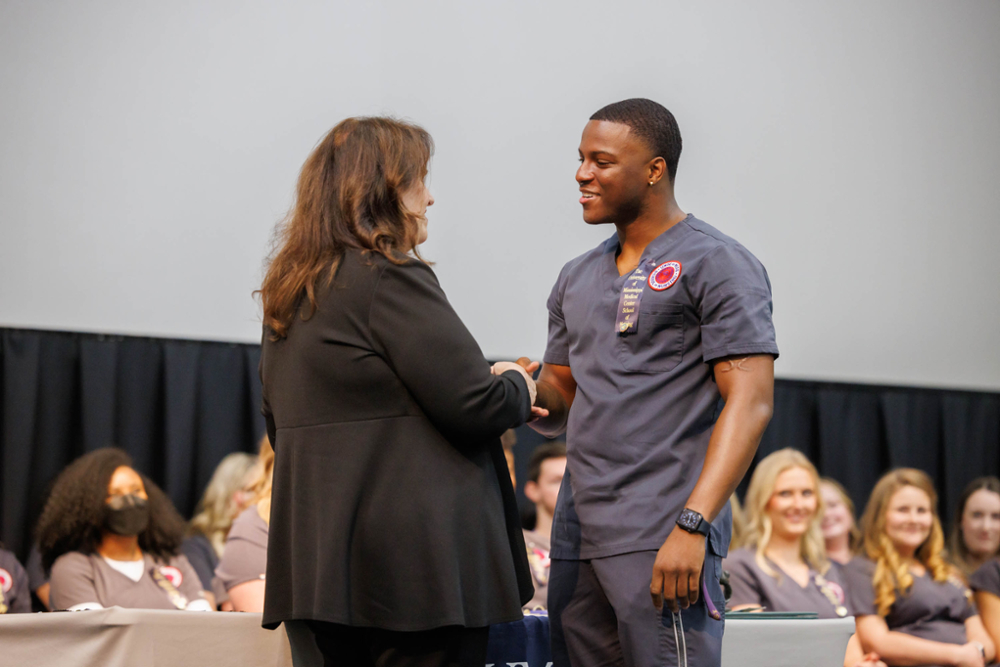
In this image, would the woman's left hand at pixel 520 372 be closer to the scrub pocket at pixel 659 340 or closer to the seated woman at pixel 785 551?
the scrub pocket at pixel 659 340

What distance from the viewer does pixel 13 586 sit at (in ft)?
10.3

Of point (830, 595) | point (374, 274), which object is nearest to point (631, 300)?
point (374, 274)

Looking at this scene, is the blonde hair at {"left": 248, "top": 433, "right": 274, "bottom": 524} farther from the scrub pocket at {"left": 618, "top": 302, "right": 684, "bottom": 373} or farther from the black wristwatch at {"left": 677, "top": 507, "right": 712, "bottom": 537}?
the black wristwatch at {"left": 677, "top": 507, "right": 712, "bottom": 537}

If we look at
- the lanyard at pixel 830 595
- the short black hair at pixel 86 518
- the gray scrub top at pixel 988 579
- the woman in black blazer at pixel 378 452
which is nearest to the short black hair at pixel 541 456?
the lanyard at pixel 830 595

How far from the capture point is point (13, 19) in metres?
3.95

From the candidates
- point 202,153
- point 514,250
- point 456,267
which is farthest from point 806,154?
point 202,153

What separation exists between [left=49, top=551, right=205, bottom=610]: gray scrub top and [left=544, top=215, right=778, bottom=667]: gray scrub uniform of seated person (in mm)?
1976

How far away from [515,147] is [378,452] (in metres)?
3.29

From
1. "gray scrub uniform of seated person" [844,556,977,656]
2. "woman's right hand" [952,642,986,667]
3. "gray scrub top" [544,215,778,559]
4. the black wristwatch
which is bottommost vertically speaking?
"woman's right hand" [952,642,986,667]

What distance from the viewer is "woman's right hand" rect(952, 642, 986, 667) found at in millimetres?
3453

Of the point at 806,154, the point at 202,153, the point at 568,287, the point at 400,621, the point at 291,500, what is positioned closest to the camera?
the point at 400,621

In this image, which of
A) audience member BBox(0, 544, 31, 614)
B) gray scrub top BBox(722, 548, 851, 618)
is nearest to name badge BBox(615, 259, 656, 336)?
gray scrub top BBox(722, 548, 851, 618)

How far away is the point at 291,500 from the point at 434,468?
229mm

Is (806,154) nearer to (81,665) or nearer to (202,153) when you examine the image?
Answer: (202,153)
